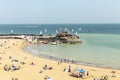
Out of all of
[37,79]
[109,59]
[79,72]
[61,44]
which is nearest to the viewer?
[37,79]

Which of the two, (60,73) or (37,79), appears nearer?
(37,79)

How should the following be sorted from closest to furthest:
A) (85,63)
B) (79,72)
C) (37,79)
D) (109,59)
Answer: (37,79) < (79,72) < (85,63) < (109,59)

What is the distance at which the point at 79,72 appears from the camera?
32.9 m

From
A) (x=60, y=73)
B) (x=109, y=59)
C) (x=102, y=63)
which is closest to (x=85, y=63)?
(x=102, y=63)

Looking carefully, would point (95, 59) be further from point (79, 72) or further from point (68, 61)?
point (79, 72)

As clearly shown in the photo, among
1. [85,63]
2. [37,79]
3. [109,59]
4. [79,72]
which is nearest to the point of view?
[37,79]

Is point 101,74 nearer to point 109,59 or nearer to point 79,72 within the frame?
point 79,72

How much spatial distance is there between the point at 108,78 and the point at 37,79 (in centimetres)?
804

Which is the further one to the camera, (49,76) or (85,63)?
(85,63)

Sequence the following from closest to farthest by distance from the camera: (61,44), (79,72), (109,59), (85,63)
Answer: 1. (79,72)
2. (85,63)
3. (109,59)
4. (61,44)

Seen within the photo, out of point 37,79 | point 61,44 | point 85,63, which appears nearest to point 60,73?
point 37,79

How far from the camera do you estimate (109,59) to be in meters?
45.7

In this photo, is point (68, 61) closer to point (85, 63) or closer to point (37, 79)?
point (85, 63)

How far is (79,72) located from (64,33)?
4409cm
